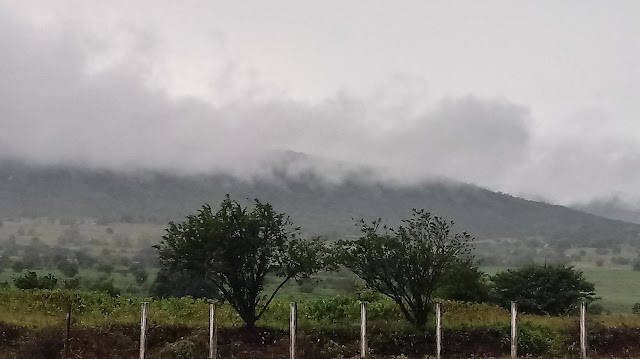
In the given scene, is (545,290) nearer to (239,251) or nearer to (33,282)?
(239,251)

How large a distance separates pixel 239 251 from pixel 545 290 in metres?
24.6

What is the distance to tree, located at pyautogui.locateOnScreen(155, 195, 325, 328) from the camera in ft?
92.7

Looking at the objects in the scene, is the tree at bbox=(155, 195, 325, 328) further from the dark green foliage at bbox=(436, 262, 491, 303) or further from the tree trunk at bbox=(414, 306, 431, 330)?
the dark green foliage at bbox=(436, 262, 491, 303)

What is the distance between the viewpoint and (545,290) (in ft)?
146

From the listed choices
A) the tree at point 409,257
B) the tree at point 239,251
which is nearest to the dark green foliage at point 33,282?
the tree at point 239,251

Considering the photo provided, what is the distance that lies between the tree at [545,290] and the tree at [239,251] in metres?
19.3

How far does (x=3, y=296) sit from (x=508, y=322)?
26078 mm

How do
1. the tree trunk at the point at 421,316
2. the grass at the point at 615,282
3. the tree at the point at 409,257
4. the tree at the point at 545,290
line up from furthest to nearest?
the grass at the point at 615,282, the tree at the point at 545,290, the tree trunk at the point at 421,316, the tree at the point at 409,257

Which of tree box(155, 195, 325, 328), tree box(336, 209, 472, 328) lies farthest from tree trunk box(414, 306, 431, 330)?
tree box(155, 195, 325, 328)

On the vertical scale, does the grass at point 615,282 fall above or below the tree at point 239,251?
below

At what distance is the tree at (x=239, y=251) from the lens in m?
28.3

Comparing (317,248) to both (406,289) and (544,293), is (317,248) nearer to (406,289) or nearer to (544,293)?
(406,289)

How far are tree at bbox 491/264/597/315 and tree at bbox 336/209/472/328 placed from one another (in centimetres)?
1558

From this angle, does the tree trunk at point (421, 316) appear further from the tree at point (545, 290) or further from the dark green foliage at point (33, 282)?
the dark green foliage at point (33, 282)
